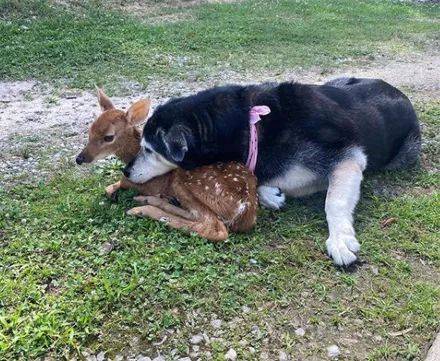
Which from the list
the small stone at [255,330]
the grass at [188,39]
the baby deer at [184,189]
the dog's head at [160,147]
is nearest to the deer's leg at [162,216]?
the baby deer at [184,189]

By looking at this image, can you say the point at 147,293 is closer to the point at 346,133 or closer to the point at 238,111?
the point at 238,111

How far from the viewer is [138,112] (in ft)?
16.9

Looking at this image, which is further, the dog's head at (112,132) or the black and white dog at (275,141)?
the dog's head at (112,132)

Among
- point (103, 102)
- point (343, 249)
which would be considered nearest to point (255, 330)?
point (343, 249)

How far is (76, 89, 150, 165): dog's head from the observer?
5055 mm

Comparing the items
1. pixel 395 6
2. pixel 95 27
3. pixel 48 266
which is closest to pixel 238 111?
pixel 48 266

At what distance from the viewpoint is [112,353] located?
3.43 metres

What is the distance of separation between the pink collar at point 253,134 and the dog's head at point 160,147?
0.54 meters

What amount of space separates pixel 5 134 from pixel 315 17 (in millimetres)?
9291

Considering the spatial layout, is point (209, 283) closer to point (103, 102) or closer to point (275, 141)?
point (275, 141)

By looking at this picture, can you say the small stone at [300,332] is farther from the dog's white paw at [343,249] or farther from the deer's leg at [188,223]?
the deer's leg at [188,223]

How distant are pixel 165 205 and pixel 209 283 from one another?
3.43 feet

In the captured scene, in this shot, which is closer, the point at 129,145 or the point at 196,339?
the point at 196,339

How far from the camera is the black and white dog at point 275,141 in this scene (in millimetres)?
4875
